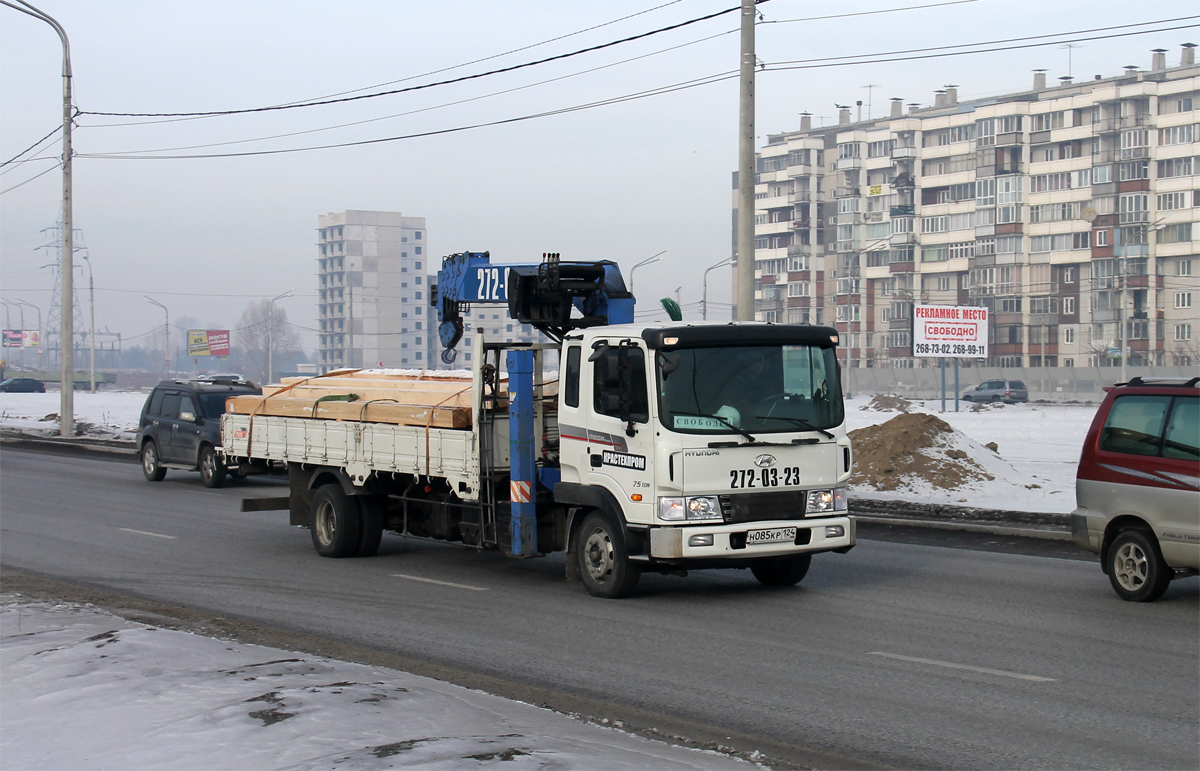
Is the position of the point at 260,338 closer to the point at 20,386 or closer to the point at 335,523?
the point at 20,386

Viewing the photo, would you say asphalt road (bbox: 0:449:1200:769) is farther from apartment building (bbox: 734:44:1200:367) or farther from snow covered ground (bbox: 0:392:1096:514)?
apartment building (bbox: 734:44:1200:367)

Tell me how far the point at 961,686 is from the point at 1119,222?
103163 mm

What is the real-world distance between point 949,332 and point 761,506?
5455 cm

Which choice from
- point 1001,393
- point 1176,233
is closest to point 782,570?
point 1001,393

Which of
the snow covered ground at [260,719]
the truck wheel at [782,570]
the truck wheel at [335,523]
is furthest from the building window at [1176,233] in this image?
the snow covered ground at [260,719]

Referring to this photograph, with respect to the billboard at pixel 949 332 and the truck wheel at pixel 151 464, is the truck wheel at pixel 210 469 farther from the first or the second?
the billboard at pixel 949 332

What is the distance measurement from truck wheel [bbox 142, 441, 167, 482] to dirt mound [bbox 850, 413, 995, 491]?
532 inches

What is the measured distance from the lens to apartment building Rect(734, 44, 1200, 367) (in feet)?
319

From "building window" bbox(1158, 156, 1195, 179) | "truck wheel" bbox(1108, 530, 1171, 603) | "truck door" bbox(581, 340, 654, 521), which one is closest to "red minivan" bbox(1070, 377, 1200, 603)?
"truck wheel" bbox(1108, 530, 1171, 603)

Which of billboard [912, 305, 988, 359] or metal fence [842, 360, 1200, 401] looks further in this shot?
metal fence [842, 360, 1200, 401]

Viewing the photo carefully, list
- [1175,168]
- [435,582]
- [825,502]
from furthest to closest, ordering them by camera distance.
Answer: [1175,168] < [435,582] < [825,502]

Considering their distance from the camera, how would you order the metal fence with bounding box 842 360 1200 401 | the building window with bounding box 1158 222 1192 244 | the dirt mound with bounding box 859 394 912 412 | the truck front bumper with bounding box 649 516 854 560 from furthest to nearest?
1. the building window with bounding box 1158 222 1192 244
2. the metal fence with bounding box 842 360 1200 401
3. the dirt mound with bounding box 859 394 912 412
4. the truck front bumper with bounding box 649 516 854 560

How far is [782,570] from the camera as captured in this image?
37.0 feet

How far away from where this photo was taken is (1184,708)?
22.5 feet
